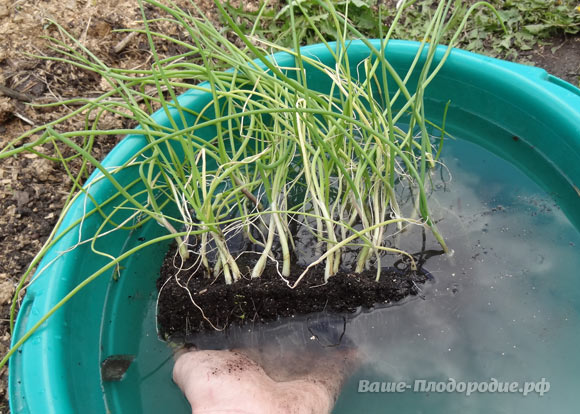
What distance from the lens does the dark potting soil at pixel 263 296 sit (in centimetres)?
84

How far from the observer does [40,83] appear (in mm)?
1118

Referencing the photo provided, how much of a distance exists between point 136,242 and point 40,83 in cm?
50

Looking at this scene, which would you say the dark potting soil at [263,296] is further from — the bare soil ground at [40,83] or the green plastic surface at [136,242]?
the bare soil ground at [40,83]

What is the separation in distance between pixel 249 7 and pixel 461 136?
747 mm

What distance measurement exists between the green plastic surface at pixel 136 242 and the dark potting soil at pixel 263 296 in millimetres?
84

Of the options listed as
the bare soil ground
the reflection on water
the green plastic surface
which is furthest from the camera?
the bare soil ground

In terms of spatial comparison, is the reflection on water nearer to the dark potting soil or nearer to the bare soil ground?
the dark potting soil

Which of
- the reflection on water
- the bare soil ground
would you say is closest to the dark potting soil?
the reflection on water

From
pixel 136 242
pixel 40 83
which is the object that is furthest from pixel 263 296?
pixel 40 83

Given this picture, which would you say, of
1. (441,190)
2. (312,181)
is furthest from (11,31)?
(441,190)

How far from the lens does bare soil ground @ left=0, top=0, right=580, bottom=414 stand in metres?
0.95

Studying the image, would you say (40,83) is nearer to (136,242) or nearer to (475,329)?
(136,242)

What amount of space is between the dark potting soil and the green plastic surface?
8 centimetres

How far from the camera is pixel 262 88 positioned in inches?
33.6
